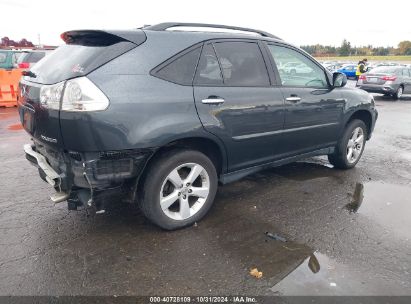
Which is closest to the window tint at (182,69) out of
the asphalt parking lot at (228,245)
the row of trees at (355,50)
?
the asphalt parking lot at (228,245)

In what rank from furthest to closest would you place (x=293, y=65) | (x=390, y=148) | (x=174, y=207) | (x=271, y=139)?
1. (x=390, y=148)
2. (x=293, y=65)
3. (x=271, y=139)
4. (x=174, y=207)

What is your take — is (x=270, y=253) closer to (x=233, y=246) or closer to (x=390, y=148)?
(x=233, y=246)

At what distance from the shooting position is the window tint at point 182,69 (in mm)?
3091

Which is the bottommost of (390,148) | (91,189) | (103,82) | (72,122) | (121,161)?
(390,148)

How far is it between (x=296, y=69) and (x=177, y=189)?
7.37 feet

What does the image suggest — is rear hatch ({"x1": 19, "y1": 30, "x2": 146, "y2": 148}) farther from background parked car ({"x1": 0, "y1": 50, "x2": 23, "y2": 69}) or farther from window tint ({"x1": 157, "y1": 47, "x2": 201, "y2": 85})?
background parked car ({"x1": 0, "y1": 50, "x2": 23, "y2": 69})

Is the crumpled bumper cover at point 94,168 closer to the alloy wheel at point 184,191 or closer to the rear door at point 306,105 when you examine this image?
the alloy wheel at point 184,191

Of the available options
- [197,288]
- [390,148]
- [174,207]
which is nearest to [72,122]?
[174,207]

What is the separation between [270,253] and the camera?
3049 mm

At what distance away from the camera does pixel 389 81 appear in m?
15.5

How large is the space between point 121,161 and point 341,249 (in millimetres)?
2069

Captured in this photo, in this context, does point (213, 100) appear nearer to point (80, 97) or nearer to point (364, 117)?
point (80, 97)

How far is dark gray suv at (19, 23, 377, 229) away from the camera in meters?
2.77

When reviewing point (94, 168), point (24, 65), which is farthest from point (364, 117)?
point (24, 65)
